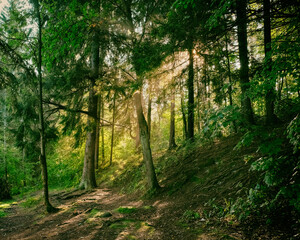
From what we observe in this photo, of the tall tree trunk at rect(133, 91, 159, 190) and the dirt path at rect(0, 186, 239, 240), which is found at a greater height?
the tall tree trunk at rect(133, 91, 159, 190)

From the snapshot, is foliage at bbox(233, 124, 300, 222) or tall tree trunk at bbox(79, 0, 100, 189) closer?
foliage at bbox(233, 124, 300, 222)

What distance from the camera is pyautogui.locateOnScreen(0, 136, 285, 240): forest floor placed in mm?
4191

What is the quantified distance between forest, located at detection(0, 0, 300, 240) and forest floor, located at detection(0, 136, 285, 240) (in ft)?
0.16

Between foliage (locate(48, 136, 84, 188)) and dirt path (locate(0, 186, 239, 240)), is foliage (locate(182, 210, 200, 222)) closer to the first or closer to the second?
dirt path (locate(0, 186, 239, 240))

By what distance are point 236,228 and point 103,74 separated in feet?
29.5

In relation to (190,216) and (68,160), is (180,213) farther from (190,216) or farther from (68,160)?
(68,160)

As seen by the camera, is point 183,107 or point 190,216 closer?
point 190,216

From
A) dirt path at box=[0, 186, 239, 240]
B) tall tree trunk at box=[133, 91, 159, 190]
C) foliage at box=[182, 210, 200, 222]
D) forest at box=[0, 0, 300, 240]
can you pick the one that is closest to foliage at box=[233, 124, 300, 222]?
forest at box=[0, 0, 300, 240]

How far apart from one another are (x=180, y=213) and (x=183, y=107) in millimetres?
4728

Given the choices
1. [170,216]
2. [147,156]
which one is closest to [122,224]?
[170,216]

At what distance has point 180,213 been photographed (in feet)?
17.9

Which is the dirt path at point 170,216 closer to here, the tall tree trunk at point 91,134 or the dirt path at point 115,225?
the dirt path at point 115,225

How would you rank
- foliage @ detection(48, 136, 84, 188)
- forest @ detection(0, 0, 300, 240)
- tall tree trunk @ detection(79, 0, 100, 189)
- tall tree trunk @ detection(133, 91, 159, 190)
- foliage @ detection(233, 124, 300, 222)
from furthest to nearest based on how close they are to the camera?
1. foliage @ detection(48, 136, 84, 188)
2. tall tree trunk @ detection(79, 0, 100, 189)
3. tall tree trunk @ detection(133, 91, 159, 190)
4. forest @ detection(0, 0, 300, 240)
5. foliage @ detection(233, 124, 300, 222)

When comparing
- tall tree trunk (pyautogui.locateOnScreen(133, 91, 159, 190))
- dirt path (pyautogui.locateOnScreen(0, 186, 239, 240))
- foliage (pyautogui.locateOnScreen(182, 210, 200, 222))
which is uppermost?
tall tree trunk (pyautogui.locateOnScreen(133, 91, 159, 190))
